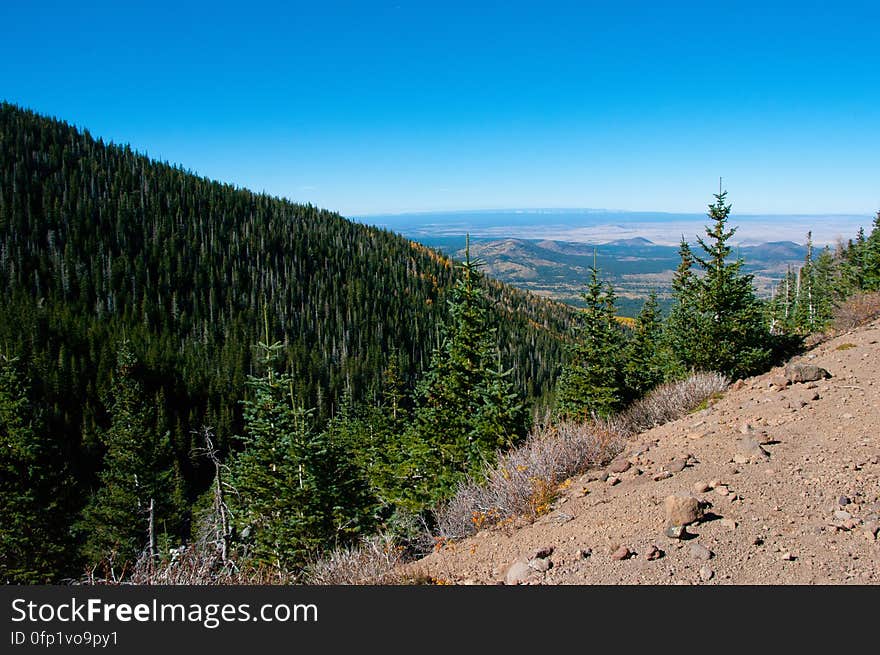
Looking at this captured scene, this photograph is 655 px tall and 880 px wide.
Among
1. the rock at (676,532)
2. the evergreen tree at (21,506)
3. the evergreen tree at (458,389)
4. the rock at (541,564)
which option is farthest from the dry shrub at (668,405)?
the evergreen tree at (21,506)

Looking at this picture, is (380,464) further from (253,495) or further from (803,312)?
(803,312)

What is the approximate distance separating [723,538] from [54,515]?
33.9m

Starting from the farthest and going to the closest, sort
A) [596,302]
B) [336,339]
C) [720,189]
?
[336,339]
[596,302]
[720,189]

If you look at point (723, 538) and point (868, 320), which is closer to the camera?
point (723, 538)

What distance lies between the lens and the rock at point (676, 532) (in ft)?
17.4

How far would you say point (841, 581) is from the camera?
14.3ft

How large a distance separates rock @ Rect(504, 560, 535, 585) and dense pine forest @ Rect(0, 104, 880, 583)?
6.91 ft

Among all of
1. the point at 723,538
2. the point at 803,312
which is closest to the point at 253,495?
the point at 723,538

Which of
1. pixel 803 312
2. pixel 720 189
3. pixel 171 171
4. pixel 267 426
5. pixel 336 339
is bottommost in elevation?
pixel 336 339

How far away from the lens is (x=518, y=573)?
17.5ft

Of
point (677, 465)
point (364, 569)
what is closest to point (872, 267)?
point (677, 465)

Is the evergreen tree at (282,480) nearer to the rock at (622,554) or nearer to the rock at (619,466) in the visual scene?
the rock at (619,466)

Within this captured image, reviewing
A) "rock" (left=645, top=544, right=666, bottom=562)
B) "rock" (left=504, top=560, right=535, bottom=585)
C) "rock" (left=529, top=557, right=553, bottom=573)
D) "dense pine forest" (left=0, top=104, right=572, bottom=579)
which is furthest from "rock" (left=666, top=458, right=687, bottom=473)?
"dense pine forest" (left=0, top=104, right=572, bottom=579)

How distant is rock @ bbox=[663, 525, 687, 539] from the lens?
5.32m
